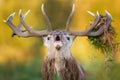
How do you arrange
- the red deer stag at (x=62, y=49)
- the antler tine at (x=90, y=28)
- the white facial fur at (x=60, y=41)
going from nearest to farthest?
the white facial fur at (x=60, y=41) → the red deer stag at (x=62, y=49) → the antler tine at (x=90, y=28)

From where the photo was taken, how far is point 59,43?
1491cm

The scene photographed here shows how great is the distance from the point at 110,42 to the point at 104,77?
216 cm

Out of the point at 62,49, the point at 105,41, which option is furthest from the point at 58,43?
the point at 105,41

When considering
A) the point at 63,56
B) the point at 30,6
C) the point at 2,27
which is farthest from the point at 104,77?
the point at 30,6

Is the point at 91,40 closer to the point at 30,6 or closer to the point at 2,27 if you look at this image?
the point at 2,27

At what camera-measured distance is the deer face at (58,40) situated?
15.0 m

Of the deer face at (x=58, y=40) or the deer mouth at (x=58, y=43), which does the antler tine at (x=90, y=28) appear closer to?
the deer face at (x=58, y=40)

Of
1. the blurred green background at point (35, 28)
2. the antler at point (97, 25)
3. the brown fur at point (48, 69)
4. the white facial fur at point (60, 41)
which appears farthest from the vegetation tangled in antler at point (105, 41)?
the blurred green background at point (35, 28)

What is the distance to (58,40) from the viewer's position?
49.2 feet

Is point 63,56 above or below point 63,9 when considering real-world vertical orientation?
below

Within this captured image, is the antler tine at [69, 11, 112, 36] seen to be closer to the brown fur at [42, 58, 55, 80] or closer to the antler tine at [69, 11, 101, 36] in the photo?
the antler tine at [69, 11, 101, 36]

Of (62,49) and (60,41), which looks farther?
(62,49)

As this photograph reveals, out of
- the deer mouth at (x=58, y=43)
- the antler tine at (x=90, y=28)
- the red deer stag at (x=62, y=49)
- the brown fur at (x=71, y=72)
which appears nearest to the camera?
the deer mouth at (x=58, y=43)

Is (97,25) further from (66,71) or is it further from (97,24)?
(66,71)
